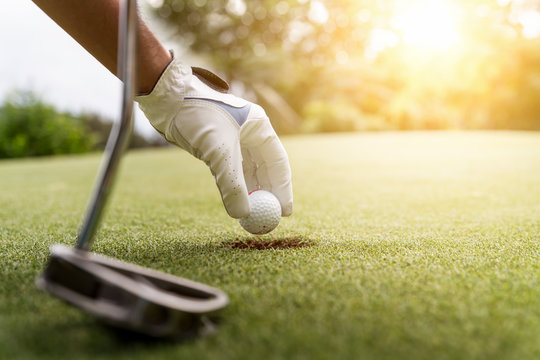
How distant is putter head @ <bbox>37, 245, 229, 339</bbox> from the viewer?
75 centimetres

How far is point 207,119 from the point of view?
1.40 meters

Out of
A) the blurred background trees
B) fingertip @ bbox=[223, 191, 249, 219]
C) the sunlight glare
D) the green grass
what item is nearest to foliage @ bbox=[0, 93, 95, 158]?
the blurred background trees

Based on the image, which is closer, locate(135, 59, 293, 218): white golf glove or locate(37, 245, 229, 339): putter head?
locate(37, 245, 229, 339): putter head

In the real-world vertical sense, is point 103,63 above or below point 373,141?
above

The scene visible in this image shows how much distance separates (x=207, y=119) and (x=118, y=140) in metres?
0.54

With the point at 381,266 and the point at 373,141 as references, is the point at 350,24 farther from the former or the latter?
the point at 381,266

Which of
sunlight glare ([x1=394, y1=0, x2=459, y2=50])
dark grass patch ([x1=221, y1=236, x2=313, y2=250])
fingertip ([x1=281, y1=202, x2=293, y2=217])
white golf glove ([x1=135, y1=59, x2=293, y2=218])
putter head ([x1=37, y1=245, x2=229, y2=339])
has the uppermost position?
sunlight glare ([x1=394, y1=0, x2=459, y2=50])

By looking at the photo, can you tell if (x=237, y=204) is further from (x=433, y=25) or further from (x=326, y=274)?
(x=433, y=25)

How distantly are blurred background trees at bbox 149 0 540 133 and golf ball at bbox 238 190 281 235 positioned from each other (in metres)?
15.3

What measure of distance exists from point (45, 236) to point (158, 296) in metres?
1.11

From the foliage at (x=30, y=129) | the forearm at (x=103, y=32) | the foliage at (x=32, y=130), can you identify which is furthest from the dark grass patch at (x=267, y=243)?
the foliage at (x=30, y=129)

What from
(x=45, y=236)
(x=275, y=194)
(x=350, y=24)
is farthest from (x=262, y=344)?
(x=350, y=24)

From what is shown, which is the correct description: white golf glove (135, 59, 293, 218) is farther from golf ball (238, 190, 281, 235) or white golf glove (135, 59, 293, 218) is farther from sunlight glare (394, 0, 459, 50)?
sunlight glare (394, 0, 459, 50)

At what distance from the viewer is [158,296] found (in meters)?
0.77
